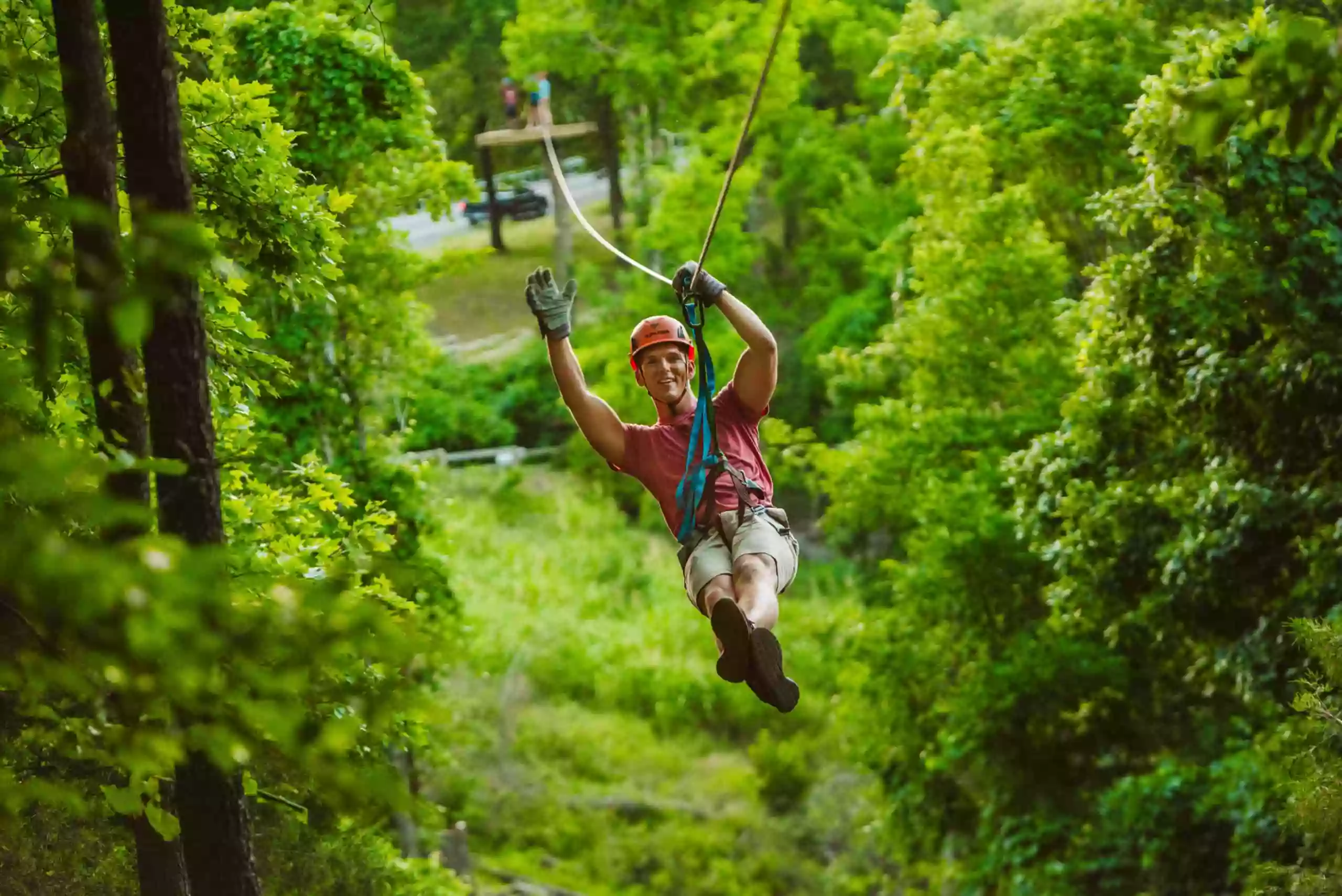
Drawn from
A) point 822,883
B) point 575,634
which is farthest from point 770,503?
point 575,634

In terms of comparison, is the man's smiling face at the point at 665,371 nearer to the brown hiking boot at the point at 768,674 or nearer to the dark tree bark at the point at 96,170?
the brown hiking boot at the point at 768,674

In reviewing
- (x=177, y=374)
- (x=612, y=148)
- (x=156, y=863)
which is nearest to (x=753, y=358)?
(x=177, y=374)

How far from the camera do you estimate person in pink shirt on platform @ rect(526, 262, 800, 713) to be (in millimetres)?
5227

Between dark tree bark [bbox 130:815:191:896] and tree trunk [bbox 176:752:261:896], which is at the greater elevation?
tree trunk [bbox 176:752:261:896]

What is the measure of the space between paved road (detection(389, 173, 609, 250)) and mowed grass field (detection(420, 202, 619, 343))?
27 cm

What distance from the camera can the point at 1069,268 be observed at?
44.2 ft

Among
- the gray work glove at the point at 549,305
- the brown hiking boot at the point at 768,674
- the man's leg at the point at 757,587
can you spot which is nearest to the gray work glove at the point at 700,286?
the gray work glove at the point at 549,305

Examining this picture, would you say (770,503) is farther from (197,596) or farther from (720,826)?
(720,826)

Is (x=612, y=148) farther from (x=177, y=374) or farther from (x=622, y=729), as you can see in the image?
(x=177, y=374)

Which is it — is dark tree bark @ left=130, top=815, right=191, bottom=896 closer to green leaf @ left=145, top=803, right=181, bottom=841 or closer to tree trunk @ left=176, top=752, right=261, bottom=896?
tree trunk @ left=176, top=752, right=261, bottom=896

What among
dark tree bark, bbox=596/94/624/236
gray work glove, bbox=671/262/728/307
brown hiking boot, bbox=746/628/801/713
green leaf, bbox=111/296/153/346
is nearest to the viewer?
green leaf, bbox=111/296/153/346

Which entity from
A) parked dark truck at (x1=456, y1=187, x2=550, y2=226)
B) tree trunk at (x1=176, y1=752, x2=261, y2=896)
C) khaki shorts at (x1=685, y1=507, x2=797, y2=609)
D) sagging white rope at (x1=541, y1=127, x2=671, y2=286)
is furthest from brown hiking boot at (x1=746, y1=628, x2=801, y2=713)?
parked dark truck at (x1=456, y1=187, x2=550, y2=226)

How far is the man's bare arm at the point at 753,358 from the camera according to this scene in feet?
17.3

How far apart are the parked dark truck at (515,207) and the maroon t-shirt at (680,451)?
21.0 meters
